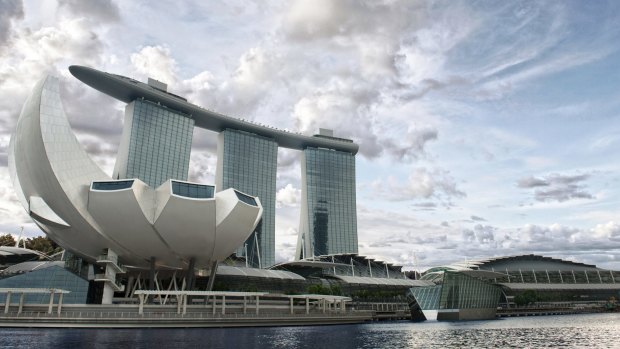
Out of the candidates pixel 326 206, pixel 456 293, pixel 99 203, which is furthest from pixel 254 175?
pixel 99 203

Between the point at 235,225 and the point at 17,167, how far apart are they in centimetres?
3251

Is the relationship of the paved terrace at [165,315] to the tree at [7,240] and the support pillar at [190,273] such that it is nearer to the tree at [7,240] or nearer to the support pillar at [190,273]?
the support pillar at [190,273]

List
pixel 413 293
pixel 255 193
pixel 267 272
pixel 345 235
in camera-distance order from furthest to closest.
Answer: pixel 345 235 < pixel 255 193 < pixel 267 272 < pixel 413 293

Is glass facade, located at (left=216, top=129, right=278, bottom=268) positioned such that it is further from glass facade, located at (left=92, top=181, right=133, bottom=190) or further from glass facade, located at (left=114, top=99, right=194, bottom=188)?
glass facade, located at (left=92, top=181, right=133, bottom=190)

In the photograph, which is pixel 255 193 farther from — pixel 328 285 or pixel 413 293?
pixel 413 293

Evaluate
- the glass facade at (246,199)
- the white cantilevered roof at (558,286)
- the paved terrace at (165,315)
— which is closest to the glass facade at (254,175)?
the white cantilevered roof at (558,286)

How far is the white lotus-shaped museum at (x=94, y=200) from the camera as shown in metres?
65.3

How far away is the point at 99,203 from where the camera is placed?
2657 inches

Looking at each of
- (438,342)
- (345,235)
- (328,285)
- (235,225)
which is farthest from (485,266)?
(438,342)

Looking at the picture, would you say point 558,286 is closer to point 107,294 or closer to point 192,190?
point 192,190

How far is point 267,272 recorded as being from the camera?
10925cm

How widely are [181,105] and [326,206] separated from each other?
227ft

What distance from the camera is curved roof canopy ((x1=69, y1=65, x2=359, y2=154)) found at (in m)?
136

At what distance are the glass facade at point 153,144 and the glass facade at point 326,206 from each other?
52347 mm
